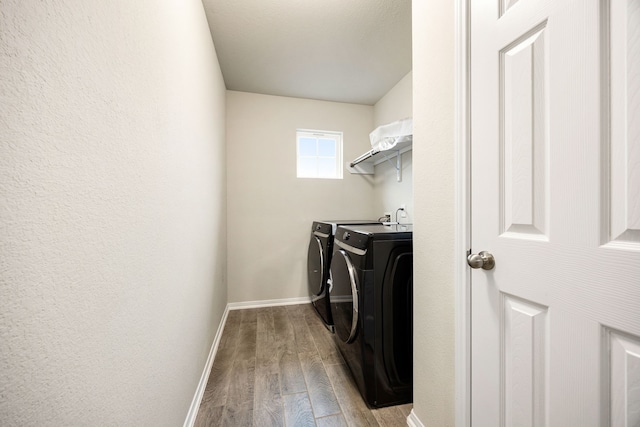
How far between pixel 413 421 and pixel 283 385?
0.76 meters

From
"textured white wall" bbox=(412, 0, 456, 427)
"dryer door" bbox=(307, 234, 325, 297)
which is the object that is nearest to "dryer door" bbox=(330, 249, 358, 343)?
"textured white wall" bbox=(412, 0, 456, 427)

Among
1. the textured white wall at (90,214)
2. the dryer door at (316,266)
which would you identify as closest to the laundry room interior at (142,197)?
the textured white wall at (90,214)

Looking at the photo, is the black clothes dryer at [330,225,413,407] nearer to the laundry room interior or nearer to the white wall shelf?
the laundry room interior

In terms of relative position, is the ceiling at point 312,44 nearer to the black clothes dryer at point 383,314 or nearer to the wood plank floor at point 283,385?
the black clothes dryer at point 383,314

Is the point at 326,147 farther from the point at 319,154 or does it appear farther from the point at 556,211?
the point at 556,211

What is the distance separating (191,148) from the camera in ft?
4.41

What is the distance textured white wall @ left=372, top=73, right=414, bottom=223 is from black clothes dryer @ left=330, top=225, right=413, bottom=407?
93 cm

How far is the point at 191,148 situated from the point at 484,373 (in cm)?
165

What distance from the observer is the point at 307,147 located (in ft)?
10.1

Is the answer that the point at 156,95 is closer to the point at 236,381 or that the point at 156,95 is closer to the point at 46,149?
the point at 46,149

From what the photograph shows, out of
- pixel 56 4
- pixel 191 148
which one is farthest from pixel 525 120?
pixel 191 148

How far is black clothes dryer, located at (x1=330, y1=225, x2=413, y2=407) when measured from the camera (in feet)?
4.32

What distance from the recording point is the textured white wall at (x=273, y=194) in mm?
2791

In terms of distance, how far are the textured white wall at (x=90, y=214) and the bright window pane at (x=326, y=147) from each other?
6.90ft
